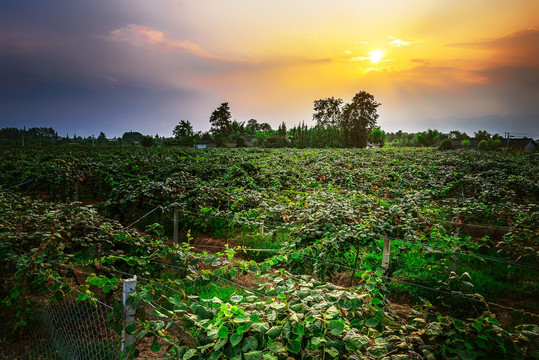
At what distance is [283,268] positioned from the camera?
2.49 m

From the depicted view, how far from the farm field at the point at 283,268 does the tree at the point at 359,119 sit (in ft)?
150

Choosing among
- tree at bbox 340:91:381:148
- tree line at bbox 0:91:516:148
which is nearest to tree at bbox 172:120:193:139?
tree line at bbox 0:91:516:148

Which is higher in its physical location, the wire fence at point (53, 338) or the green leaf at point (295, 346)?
the green leaf at point (295, 346)

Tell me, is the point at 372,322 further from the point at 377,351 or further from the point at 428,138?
the point at 428,138

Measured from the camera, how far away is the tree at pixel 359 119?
53.8m

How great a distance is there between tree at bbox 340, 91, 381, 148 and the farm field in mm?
45813

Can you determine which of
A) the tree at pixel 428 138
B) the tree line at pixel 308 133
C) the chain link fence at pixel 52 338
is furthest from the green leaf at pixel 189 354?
the tree at pixel 428 138

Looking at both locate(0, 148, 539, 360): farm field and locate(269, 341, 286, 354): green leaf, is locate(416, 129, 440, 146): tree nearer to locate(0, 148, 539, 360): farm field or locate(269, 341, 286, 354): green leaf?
locate(0, 148, 539, 360): farm field

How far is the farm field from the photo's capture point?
1.56 meters

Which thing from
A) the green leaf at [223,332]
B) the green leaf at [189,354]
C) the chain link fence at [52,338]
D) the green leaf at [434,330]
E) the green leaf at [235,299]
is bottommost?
the chain link fence at [52,338]

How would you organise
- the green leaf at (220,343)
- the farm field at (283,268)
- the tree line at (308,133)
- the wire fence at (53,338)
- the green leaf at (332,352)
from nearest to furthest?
the green leaf at (332,352) < the green leaf at (220,343) < the farm field at (283,268) < the wire fence at (53,338) < the tree line at (308,133)

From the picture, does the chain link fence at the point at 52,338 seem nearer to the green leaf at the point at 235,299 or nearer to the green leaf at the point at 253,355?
the green leaf at the point at 235,299

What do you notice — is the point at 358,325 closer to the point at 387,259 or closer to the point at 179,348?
the point at 179,348

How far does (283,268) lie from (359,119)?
5641 centimetres
